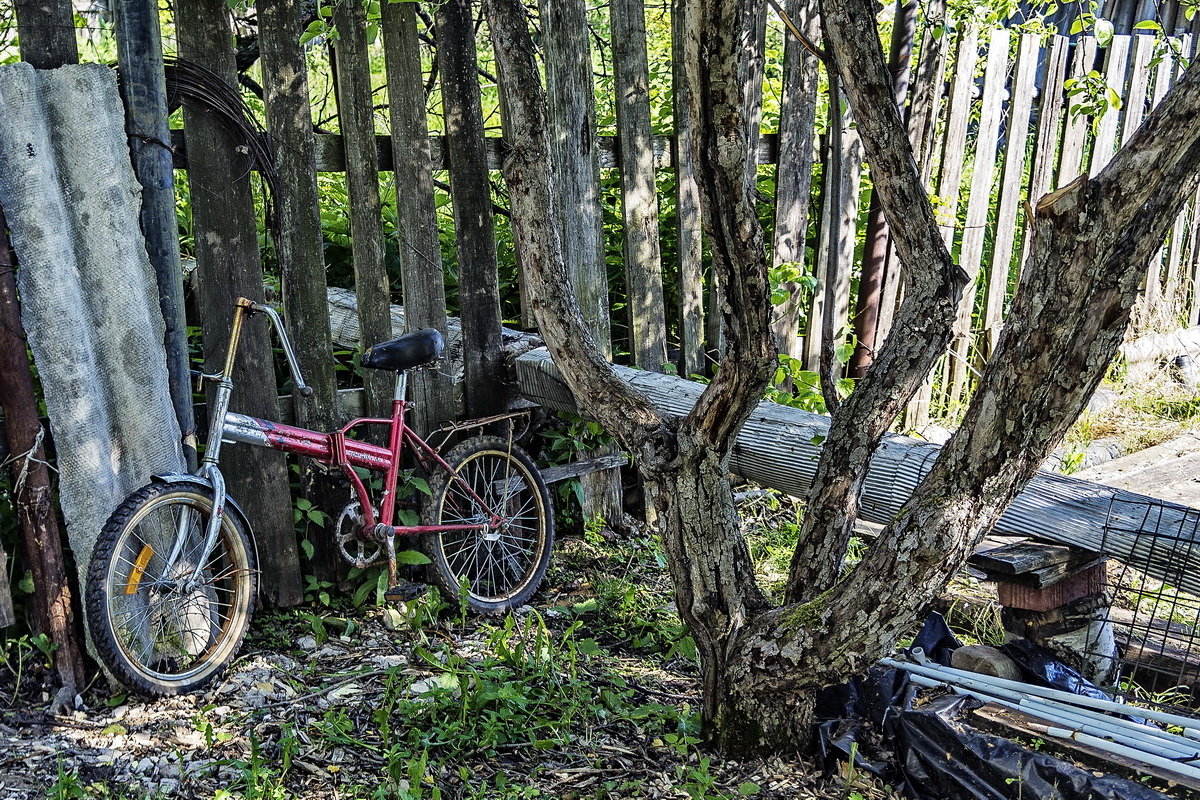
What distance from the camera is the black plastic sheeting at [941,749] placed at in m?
2.69

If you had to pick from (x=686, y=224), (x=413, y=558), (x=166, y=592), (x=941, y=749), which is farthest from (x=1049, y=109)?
(x=166, y=592)

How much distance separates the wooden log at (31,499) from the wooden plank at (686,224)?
2.85 m

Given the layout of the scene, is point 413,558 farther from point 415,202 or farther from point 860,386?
point 860,386

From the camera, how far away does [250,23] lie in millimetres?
5211

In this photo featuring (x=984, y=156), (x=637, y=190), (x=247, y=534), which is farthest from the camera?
(x=984, y=156)

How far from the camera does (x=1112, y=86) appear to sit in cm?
625

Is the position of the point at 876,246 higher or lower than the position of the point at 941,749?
higher

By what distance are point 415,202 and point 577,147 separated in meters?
0.80

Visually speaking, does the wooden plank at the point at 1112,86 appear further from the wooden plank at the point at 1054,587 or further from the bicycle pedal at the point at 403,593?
the bicycle pedal at the point at 403,593

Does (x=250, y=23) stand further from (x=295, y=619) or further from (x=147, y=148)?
(x=295, y=619)

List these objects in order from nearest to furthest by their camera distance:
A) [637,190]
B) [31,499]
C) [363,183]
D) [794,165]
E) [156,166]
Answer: [31,499]
[156,166]
[363,183]
[637,190]
[794,165]

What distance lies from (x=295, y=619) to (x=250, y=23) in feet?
10.2

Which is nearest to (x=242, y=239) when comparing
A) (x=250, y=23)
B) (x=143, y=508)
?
(x=143, y=508)

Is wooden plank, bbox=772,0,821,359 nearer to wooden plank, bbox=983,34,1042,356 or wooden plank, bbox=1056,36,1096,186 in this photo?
wooden plank, bbox=983,34,1042,356
